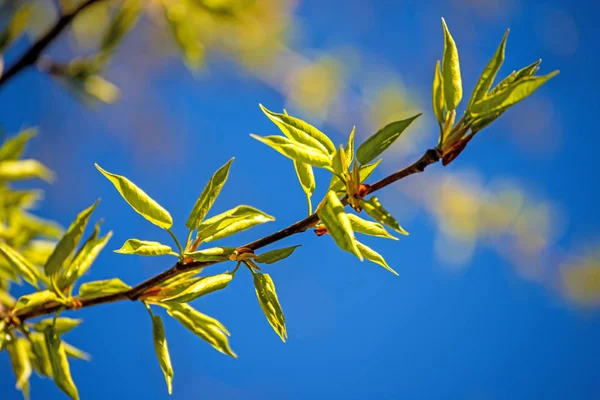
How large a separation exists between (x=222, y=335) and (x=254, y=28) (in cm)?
87

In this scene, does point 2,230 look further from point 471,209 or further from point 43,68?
point 471,209

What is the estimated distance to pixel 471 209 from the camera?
149cm

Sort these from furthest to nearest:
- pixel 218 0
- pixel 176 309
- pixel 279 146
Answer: pixel 218 0 → pixel 176 309 → pixel 279 146

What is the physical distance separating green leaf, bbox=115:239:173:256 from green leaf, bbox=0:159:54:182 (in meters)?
0.55

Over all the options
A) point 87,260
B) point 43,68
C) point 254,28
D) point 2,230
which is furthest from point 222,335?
point 254,28

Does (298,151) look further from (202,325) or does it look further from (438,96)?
(202,325)

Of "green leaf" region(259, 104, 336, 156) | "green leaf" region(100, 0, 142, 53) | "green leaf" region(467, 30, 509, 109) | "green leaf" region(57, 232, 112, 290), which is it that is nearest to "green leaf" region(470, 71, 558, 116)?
"green leaf" region(467, 30, 509, 109)

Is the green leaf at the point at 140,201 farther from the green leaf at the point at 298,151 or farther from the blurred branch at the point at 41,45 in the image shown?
the blurred branch at the point at 41,45

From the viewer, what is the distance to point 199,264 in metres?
0.46

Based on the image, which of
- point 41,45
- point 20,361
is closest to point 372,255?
point 20,361

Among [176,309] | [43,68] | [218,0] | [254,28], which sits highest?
[254,28]

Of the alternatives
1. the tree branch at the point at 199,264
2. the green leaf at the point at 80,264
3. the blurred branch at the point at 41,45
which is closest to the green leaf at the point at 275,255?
the tree branch at the point at 199,264

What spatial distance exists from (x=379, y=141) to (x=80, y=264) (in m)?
0.37

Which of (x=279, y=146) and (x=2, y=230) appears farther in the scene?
(x=2, y=230)
